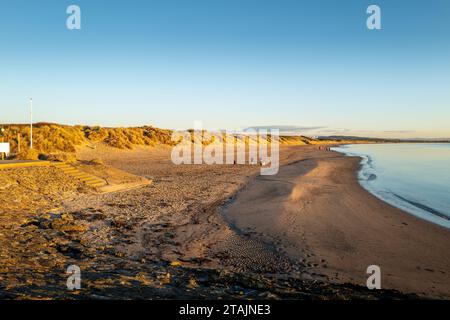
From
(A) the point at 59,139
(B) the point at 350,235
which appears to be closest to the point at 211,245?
(B) the point at 350,235

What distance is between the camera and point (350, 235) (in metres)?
9.34

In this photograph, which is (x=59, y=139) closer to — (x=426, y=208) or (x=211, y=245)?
(x=211, y=245)

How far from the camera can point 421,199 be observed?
16.6m

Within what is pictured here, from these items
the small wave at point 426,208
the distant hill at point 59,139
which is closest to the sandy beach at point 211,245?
the small wave at point 426,208

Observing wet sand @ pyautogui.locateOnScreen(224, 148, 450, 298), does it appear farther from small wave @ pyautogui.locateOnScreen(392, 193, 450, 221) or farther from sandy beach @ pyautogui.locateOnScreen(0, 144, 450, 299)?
small wave @ pyautogui.locateOnScreen(392, 193, 450, 221)

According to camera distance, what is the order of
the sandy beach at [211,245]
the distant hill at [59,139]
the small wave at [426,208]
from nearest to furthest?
the sandy beach at [211,245], the small wave at [426,208], the distant hill at [59,139]

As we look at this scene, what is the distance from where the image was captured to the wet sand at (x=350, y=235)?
21.5ft

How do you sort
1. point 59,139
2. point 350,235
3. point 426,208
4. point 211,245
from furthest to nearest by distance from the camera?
point 59,139, point 426,208, point 350,235, point 211,245

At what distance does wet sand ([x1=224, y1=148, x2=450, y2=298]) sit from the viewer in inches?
258

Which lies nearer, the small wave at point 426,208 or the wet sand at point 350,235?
the wet sand at point 350,235

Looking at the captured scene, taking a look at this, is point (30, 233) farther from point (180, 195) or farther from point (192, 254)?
point (180, 195)

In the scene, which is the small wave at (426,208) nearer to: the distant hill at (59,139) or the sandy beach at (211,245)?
the sandy beach at (211,245)
